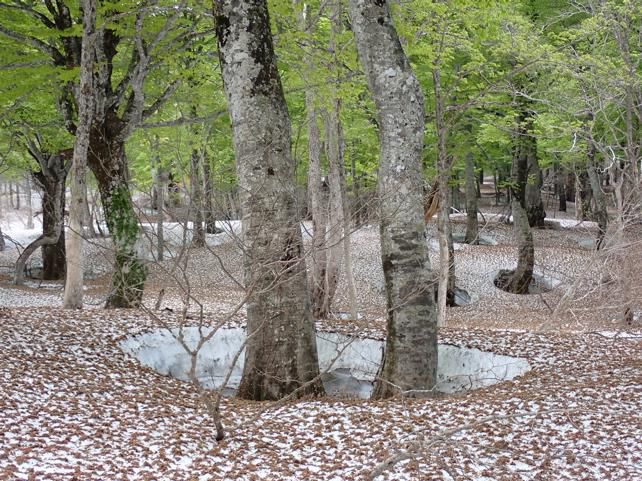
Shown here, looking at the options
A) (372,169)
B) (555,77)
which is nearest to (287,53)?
(555,77)

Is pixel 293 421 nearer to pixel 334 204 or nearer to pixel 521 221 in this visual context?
pixel 334 204

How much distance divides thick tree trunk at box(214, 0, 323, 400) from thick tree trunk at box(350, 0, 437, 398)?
3.27 ft

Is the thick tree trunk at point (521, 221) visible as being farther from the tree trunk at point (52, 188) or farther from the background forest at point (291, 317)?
the tree trunk at point (52, 188)

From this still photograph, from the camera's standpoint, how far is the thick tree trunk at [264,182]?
20.5ft

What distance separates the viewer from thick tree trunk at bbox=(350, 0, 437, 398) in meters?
6.52

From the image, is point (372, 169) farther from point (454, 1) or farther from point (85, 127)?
point (85, 127)

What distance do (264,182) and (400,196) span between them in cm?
146

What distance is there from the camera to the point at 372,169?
60.9ft

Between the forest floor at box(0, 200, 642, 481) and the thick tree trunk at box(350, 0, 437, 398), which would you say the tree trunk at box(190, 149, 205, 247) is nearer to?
the forest floor at box(0, 200, 642, 481)

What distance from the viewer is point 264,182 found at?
6273mm

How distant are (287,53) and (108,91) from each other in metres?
3.14

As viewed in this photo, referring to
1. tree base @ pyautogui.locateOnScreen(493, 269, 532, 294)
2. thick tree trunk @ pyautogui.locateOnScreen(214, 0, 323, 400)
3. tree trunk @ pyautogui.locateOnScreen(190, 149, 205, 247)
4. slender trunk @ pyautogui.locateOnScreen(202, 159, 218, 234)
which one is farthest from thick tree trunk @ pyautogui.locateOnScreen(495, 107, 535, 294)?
thick tree trunk @ pyautogui.locateOnScreen(214, 0, 323, 400)

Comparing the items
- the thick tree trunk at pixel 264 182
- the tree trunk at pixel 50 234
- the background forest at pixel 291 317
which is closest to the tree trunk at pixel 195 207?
the background forest at pixel 291 317

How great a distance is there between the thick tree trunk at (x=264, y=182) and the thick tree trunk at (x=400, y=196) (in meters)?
1.00
